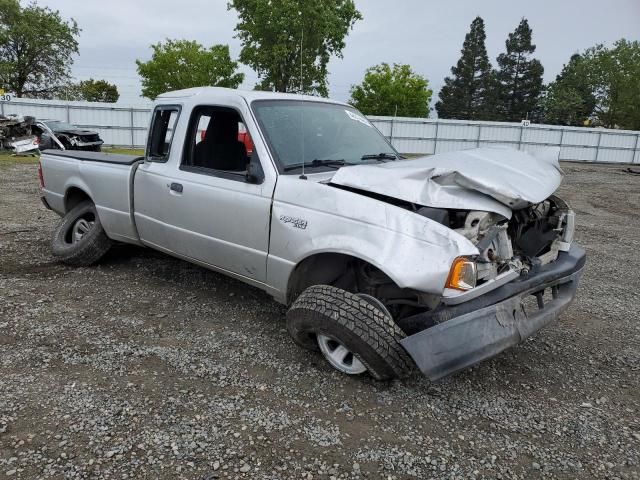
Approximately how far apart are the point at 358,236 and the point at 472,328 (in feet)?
2.77

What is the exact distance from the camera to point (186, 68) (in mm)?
38531

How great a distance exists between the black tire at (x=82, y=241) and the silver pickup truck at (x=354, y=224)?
1.60 ft

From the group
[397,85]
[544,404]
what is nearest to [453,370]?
[544,404]

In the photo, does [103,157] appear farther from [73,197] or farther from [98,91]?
[98,91]

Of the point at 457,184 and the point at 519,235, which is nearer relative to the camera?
the point at 457,184

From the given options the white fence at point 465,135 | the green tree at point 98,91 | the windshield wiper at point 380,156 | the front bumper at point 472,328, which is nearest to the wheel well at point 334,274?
the front bumper at point 472,328

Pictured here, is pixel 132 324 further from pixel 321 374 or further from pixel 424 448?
pixel 424 448

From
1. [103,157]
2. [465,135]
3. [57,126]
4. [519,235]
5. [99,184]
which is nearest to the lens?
[519,235]

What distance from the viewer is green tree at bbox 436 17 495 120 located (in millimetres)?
68750

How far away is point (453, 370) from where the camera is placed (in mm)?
2764

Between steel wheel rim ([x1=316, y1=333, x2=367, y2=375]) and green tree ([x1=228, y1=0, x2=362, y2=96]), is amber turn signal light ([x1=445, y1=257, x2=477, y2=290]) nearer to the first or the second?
steel wheel rim ([x1=316, y1=333, x2=367, y2=375])

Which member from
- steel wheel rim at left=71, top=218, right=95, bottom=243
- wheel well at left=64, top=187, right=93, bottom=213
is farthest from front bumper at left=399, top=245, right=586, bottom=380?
wheel well at left=64, top=187, right=93, bottom=213

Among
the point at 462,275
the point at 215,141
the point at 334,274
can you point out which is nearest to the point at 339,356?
the point at 334,274

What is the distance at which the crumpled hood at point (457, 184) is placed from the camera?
3.01m
